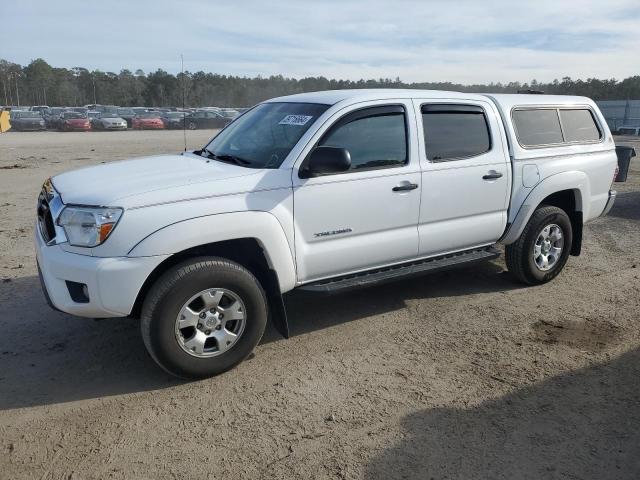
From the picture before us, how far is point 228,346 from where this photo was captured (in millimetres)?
3773

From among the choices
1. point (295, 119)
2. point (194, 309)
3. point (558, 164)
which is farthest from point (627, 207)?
point (194, 309)

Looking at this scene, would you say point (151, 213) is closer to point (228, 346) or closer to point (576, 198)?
point (228, 346)

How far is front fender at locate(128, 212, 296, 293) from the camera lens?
3406 mm

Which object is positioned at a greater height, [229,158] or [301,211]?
[229,158]

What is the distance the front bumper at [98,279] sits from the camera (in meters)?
3.33

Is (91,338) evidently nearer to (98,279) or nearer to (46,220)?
(46,220)

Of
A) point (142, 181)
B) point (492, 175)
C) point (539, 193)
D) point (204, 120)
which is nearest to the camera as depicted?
point (142, 181)

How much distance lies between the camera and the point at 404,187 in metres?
4.39

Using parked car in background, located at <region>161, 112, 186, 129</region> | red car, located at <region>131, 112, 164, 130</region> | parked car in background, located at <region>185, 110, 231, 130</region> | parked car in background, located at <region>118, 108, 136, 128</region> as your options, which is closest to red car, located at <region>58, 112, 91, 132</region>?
red car, located at <region>131, 112, 164, 130</region>

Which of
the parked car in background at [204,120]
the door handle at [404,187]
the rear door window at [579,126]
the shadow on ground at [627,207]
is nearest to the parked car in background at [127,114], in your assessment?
the parked car in background at [204,120]

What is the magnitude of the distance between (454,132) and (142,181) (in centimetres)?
Answer: 275

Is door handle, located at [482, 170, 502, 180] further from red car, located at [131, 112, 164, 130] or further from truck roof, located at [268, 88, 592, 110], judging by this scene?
red car, located at [131, 112, 164, 130]

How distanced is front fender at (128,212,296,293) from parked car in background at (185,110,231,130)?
125 ft

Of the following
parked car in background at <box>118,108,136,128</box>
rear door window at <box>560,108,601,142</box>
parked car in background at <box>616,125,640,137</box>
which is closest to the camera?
rear door window at <box>560,108,601,142</box>
